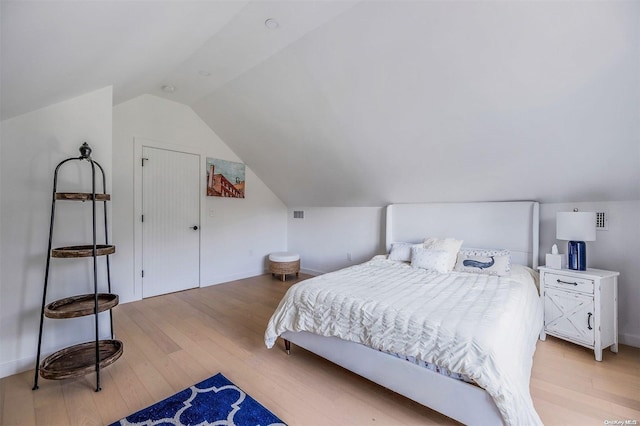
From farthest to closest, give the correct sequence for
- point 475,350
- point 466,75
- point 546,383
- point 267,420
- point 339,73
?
point 339,73
point 466,75
point 546,383
point 267,420
point 475,350

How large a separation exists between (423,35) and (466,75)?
1.47 feet

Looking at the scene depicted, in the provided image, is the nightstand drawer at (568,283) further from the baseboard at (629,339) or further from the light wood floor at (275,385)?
the baseboard at (629,339)

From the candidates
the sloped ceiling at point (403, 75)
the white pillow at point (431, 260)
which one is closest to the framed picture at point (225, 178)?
the sloped ceiling at point (403, 75)

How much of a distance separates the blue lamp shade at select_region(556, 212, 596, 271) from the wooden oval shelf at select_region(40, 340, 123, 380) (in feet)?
12.1

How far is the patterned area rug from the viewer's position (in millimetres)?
1553

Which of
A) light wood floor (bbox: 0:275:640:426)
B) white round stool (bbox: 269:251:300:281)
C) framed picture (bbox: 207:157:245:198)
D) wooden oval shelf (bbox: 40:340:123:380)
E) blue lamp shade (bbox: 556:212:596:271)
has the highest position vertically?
framed picture (bbox: 207:157:245:198)

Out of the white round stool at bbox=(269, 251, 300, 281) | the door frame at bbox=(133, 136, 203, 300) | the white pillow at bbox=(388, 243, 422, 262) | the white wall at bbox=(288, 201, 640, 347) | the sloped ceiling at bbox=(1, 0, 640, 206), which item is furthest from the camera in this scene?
the white round stool at bbox=(269, 251, 300, 281)

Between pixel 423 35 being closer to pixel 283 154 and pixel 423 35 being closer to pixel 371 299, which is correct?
pixel 371 299

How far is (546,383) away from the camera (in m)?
1.90

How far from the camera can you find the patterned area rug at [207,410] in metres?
1.55

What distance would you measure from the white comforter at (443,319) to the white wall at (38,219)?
1617 millimetres

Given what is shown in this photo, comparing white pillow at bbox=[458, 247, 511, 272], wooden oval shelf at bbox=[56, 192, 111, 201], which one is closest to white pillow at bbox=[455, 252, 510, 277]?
white pillow at bbox=[458, 247, 511, 272]

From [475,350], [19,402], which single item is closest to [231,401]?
[19,402]

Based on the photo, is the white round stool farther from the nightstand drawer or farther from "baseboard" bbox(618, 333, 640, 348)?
"baseboard" bbox(618, 333, 640, 348)
